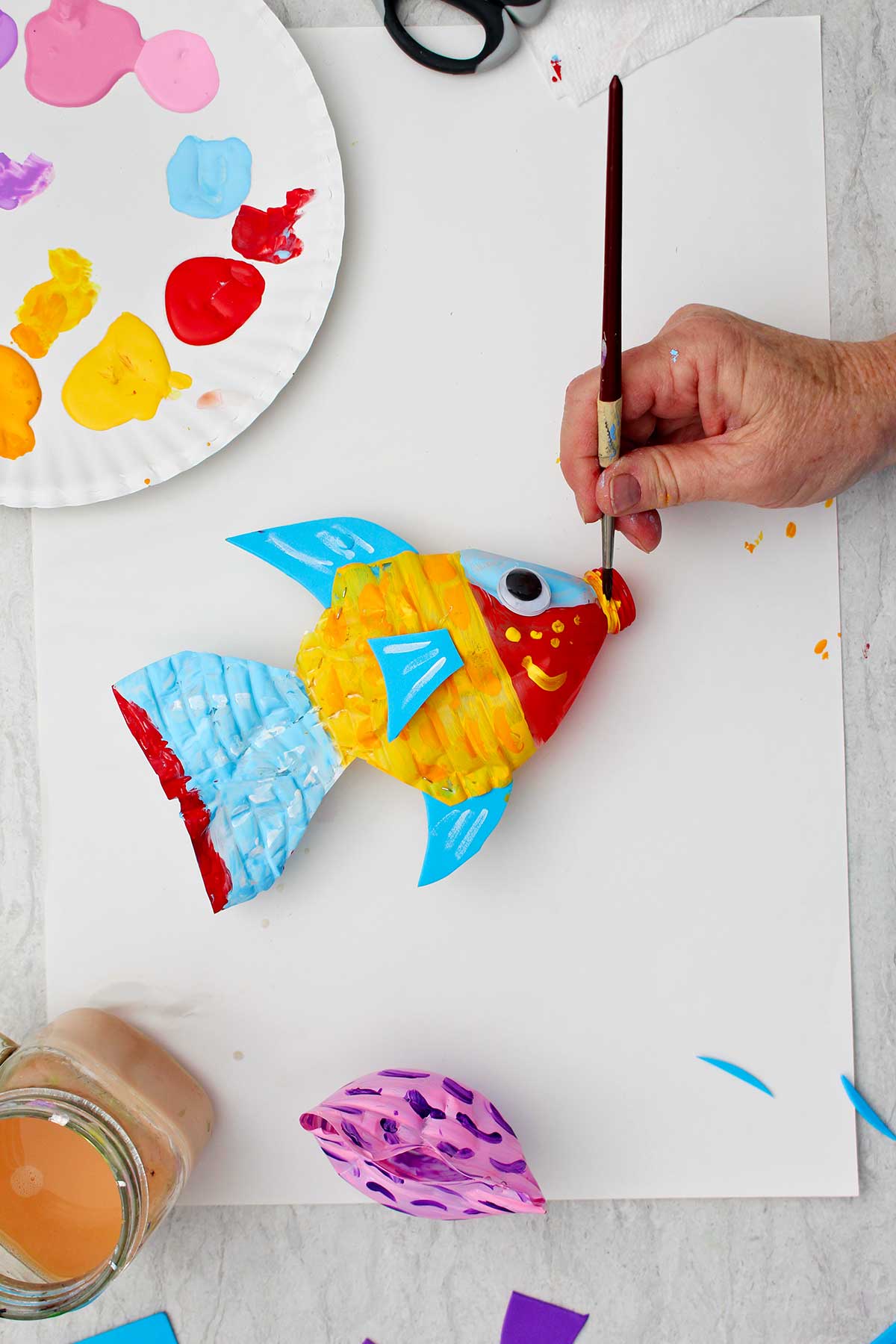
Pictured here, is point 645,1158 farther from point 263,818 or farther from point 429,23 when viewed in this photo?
point 429,23

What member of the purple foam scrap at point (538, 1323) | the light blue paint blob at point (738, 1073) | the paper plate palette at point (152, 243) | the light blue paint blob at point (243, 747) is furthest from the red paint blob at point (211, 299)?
the purple foam scrap at point (538, 1323)

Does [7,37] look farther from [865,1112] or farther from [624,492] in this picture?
[865,1112]

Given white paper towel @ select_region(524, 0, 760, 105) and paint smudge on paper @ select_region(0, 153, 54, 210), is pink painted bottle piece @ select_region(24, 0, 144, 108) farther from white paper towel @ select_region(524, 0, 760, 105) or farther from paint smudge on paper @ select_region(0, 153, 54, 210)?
white paper towel @ select_region(524, 0, 760, 105)

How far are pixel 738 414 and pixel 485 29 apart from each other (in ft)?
1.10

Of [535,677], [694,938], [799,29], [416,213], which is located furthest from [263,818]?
[799,29]

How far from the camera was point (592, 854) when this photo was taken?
0.71 m

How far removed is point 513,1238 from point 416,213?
746mm

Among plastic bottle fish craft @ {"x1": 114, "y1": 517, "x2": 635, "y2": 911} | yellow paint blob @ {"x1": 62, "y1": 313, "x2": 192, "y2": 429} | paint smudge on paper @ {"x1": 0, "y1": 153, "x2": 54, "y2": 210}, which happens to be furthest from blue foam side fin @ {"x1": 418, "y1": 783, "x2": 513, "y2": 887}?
paint smudge on paper @ {"x1": 0, "y1": 153, "x2": 54, "y2": 210}

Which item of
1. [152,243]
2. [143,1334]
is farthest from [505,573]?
[143,1334]

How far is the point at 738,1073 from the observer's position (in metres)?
0.71

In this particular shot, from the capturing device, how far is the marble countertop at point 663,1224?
2.33ft

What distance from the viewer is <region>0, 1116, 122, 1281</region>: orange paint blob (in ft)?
2.06

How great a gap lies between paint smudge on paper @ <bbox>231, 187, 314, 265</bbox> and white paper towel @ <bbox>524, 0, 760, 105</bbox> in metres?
0.20

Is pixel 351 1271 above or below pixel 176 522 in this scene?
below
